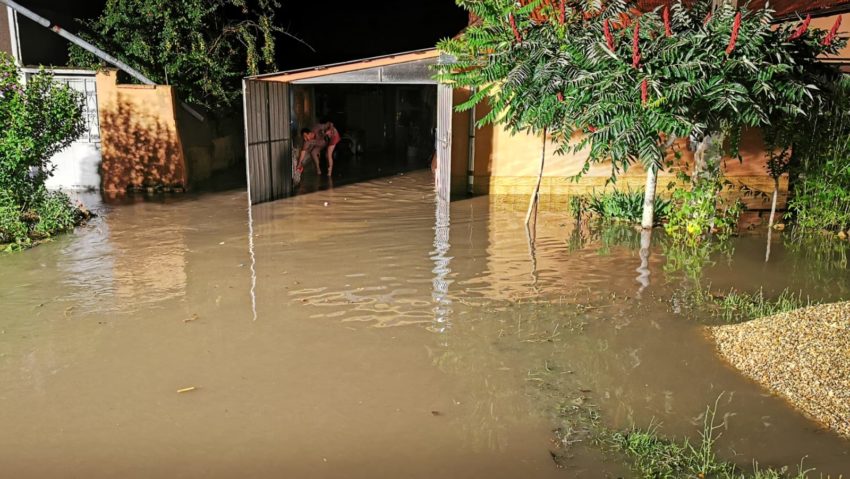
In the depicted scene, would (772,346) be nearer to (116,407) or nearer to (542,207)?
(116,407)

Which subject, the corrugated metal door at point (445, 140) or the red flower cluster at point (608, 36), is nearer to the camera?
the red flower cluster at point (608, 36)

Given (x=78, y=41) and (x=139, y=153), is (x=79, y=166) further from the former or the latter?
(x=78, y=41)

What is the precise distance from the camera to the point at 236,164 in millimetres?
19234

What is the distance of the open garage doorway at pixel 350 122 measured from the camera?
12.7 metres

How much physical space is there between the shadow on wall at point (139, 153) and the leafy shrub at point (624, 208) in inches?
328

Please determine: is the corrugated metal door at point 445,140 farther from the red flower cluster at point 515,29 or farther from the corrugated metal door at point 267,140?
the red flower cluster at point 515,29

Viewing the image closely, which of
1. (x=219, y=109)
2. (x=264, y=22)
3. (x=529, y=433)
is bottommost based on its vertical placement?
(x=529, y=433)

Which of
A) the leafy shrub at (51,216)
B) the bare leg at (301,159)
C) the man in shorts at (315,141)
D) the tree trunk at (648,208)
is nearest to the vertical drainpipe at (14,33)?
the leafy shrub at (51,216)

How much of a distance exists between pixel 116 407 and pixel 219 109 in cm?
1324

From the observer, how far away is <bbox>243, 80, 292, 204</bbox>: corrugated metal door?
12500 millimetres

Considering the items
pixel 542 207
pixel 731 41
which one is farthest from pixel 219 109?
pixel 731 41

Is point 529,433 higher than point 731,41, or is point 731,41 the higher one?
point 731,41

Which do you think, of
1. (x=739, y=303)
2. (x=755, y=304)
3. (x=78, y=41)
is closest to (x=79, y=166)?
(x=78, y=41)

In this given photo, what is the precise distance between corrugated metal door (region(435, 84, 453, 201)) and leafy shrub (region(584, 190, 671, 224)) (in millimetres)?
2684
